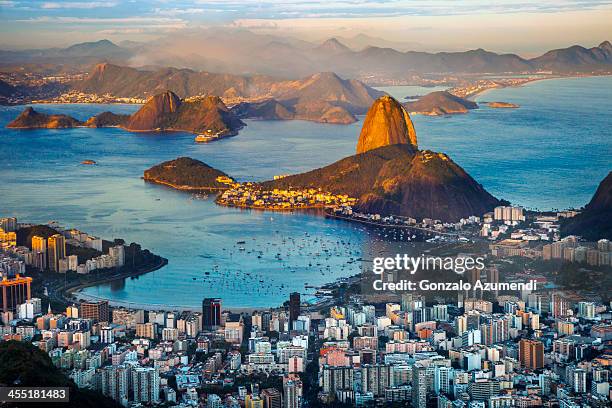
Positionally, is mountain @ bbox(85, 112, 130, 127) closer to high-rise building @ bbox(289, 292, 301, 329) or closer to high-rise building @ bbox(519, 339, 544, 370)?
high-rise building @ bbox(289, 292, 301, 329)

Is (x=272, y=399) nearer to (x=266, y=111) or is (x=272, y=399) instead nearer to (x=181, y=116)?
(x=181, y=116)

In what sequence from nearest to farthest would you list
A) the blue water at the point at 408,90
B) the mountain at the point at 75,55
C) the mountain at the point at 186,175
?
the mountain at the point at 186,175
the mountain at the point at 75,55
the blue water at the point at 408,90

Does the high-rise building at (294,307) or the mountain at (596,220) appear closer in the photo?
the high-rise building at (294,307)

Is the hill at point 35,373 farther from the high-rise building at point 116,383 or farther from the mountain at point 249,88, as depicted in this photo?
the mountain at point 249,88

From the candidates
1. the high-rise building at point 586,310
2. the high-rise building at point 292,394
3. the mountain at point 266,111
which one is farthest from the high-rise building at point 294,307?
the mountain at point 266,111

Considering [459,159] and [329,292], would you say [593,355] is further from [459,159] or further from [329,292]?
[459,159]

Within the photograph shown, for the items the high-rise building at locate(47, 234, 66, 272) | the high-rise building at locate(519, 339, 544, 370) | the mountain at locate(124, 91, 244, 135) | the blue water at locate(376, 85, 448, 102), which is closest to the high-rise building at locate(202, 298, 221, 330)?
the high-rise building at locate(519, 339, 544, 370)

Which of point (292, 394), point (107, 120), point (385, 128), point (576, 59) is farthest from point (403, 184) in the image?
point (107, 120)
